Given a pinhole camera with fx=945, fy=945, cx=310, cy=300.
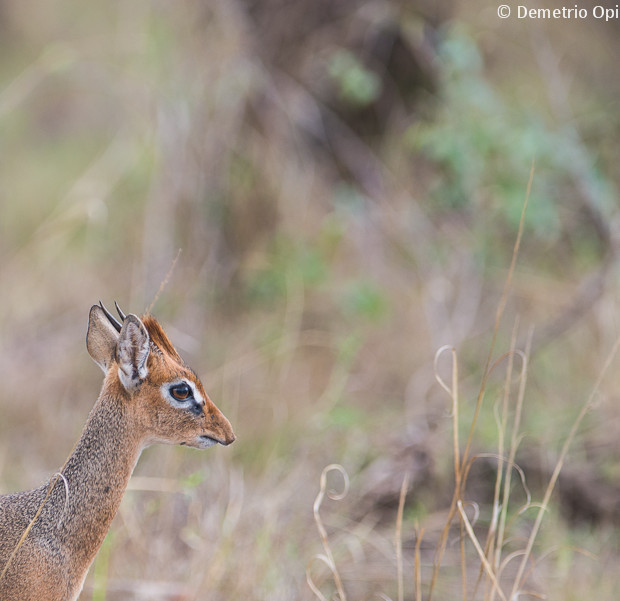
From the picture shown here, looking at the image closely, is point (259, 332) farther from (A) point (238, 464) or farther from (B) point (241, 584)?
(B) point (241, 584)

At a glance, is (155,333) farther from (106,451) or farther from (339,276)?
(339,276)

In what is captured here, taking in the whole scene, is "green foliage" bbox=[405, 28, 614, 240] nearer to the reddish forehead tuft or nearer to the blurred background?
the blurred background

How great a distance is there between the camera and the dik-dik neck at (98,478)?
74.6 inches

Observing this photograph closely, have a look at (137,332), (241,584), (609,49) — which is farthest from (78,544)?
(609,49)

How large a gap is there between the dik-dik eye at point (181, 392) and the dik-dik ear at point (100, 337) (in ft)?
0.45

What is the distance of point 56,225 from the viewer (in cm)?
392

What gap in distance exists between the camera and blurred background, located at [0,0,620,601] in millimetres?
3959

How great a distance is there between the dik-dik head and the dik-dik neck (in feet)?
0.10

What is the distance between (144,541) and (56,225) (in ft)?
4.51

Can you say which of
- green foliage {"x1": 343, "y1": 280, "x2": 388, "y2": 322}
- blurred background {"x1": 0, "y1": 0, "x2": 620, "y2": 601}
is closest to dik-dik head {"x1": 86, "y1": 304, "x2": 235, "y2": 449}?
blurred background {"x1": 0, "y1": 0, "x2": 620, "y2": 601}

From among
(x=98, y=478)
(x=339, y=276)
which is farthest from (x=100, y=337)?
(x=339, y=276)

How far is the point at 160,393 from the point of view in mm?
1864

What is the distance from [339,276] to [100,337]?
454 centimetres

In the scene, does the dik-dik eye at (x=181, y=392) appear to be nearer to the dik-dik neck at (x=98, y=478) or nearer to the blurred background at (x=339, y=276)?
the dik-dik neck at (x=98, y=478)
